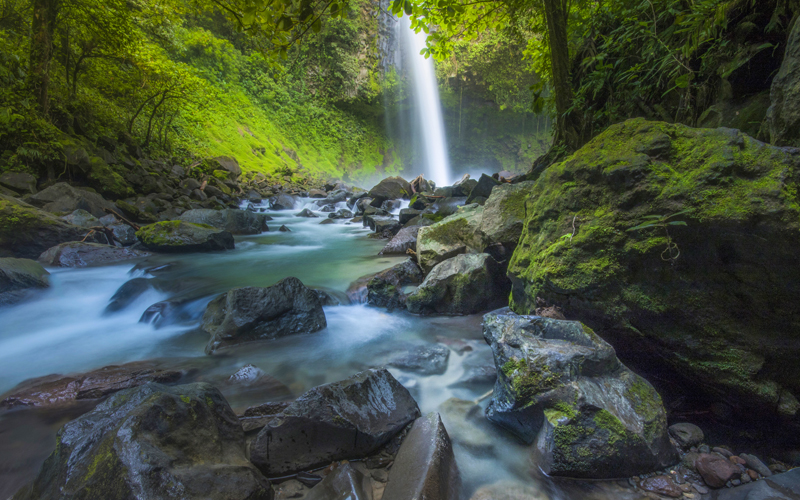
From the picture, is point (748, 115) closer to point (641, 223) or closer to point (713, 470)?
point (641, 223)

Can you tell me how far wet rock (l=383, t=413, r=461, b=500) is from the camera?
60.0 inches

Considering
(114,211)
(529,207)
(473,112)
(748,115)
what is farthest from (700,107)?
(473,112)

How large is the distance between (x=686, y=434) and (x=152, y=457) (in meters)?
2.67

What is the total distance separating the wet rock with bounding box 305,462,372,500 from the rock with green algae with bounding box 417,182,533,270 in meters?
3.01

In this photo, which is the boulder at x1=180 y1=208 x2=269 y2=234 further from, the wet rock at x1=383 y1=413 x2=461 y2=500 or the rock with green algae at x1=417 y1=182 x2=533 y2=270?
the wet rock at x1=383 y1=413 x2=461 y2=500

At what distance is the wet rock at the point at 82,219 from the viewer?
6.84 m

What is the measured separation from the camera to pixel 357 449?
1859 mm

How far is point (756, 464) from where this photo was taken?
5.33ft

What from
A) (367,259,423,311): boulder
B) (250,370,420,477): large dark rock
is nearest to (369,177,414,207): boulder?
(367,259,423,311): boulder

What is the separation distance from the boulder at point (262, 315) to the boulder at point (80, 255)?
153 inches

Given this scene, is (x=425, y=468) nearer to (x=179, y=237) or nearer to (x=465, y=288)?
(x=465, y=288)

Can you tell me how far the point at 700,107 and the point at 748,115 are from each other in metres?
0.69

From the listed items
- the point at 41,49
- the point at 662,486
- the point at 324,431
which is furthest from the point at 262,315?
the point at 41,49

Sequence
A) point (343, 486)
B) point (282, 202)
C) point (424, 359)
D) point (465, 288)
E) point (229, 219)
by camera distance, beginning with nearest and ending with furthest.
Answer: point (343, 486) → point (424, 359) → point (465, 288) → point (229, 219) → point (282, 202)
